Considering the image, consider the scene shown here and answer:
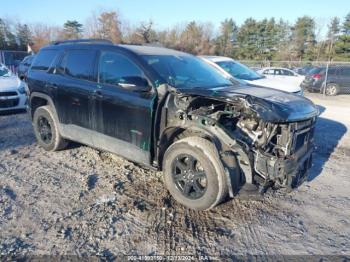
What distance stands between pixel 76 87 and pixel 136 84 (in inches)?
51.8

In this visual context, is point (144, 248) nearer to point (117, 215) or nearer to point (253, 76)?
point (117, 215)

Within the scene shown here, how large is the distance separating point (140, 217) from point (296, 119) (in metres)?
2.11

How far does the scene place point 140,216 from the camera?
3576 millimetres

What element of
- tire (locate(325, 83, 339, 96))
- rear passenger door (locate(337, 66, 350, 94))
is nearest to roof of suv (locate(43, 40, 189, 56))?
tire (locate(325, 83, 339, 96))

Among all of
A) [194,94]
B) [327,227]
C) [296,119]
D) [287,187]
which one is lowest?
[327,227]

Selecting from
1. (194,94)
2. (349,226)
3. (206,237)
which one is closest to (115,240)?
(206,237)

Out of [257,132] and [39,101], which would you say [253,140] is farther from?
[39,101]

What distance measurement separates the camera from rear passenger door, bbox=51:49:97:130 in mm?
4613

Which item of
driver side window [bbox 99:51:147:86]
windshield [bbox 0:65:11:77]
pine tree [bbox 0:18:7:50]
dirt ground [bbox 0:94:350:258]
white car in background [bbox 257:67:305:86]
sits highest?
pine tree [bbox 0:18:7:50]

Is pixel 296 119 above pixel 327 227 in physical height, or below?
above

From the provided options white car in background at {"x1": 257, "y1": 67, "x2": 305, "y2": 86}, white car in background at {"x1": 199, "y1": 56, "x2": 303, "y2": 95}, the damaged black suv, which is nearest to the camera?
the damaged black suv

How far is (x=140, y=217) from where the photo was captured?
3.55m

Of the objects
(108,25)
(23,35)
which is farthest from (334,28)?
(23,35)

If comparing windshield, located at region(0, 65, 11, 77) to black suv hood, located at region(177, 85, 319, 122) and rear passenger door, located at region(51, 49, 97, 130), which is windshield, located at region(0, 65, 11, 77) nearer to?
rear passenger door, located at region(51, 49, 97, 130)
